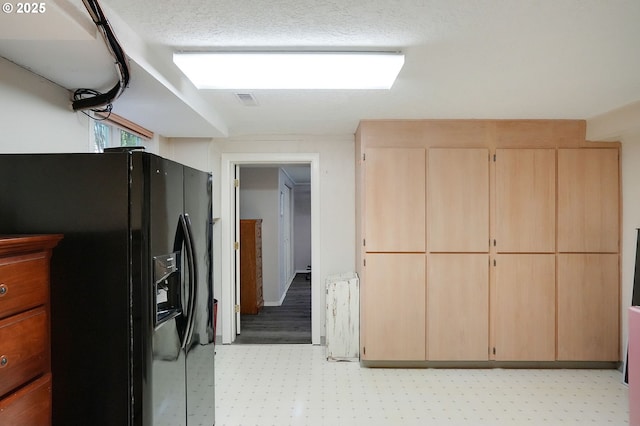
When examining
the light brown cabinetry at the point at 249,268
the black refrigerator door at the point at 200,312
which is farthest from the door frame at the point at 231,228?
the black refrigerator door at the point at 200,312

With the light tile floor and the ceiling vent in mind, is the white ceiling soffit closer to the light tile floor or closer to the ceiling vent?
the ceiling vent

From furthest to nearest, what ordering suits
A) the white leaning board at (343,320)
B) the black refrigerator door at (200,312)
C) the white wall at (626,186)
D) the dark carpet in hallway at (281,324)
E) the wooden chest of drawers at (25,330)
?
the dark carpet in hallway at (281,324)
the white leaning board at (343,320)
the white wall at (626,186)
the black refrigerator door at (200,312)
the wooden chest of drawers at (25,330)

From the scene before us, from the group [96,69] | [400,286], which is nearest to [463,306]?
[400,286]

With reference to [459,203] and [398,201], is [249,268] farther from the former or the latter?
[459,203]

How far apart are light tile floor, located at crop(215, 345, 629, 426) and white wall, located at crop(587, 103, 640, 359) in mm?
762

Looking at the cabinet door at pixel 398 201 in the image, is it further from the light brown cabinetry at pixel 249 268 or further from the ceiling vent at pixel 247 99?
the light brown cabinetry at pixel 249 268

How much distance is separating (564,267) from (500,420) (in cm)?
154

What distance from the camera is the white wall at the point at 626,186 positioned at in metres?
2.82

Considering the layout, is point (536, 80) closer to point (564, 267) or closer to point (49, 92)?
point (564, 267)

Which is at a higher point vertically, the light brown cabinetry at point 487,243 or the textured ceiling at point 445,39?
the textured ceiling at point 445,39

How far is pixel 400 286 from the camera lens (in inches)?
121

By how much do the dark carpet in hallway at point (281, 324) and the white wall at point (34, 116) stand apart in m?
2.67

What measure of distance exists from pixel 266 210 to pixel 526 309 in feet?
12.4

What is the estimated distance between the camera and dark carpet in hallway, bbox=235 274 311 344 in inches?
152
